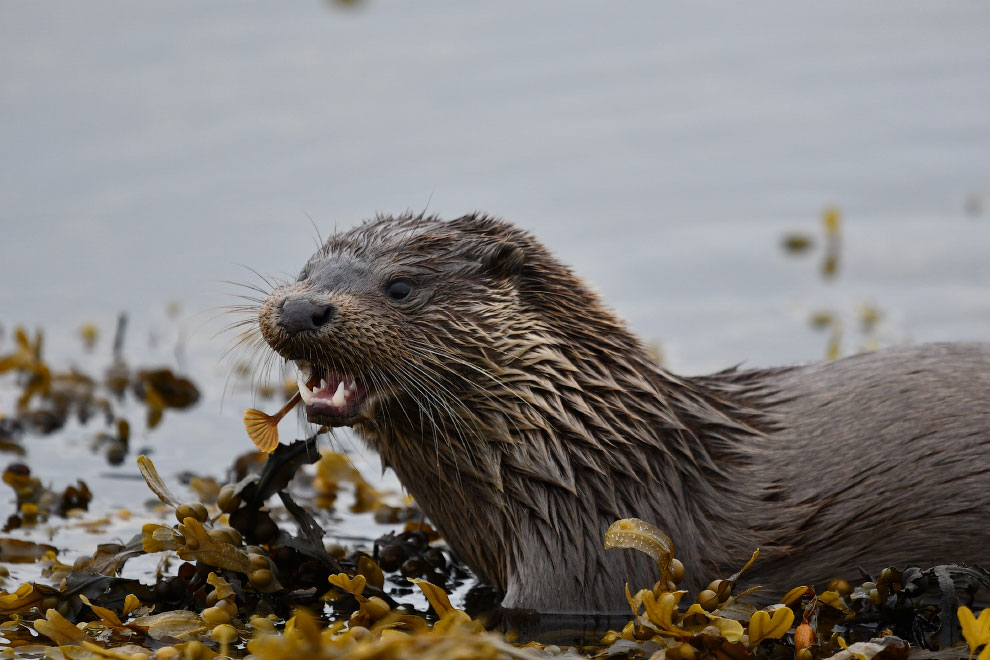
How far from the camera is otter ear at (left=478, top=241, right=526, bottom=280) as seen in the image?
5.47 meters

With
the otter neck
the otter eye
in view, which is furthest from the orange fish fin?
the otter eye

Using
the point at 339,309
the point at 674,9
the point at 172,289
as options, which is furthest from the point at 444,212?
the point at 339,309

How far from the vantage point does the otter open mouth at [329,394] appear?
16.6ft

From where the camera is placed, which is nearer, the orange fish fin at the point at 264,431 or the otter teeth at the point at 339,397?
the otter teeth at the point at 339,397

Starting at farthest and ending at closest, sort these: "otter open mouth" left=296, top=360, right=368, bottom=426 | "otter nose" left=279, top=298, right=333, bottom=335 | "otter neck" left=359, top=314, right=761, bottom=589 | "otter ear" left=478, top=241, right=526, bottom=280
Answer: "otter ear" left=478, top=241, right=526, bottom=280 → "otter neck" left=359, top=314, right=761, bottom=589 → "otter open mouth" left=296, top=360, right=368, bottom=426 → "otter nose" left=279, top=298, right=333, bottom=335

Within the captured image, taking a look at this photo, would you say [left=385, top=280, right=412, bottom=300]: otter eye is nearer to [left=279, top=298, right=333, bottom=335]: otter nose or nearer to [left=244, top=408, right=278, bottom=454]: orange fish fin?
[left=279, top=298, right=333, bottom=335]: otter nose

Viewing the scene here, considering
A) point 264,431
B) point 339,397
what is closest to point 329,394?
point 339,397

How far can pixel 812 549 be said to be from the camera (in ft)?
17.4

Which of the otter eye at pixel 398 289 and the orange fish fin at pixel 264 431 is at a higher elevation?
the otter eye at pixel 398 289

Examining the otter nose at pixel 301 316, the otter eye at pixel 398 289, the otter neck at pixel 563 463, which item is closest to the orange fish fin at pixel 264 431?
the otter neck at pixel 563 463

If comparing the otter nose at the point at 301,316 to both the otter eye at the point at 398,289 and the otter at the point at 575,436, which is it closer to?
the otter at the point at 575,436

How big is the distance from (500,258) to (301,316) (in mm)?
871

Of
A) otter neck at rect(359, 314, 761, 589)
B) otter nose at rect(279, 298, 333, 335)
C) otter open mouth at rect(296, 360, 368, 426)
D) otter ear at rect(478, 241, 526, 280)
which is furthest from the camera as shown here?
otter ear at rect(478, 241, 526, 280)

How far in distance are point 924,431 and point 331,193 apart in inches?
259
